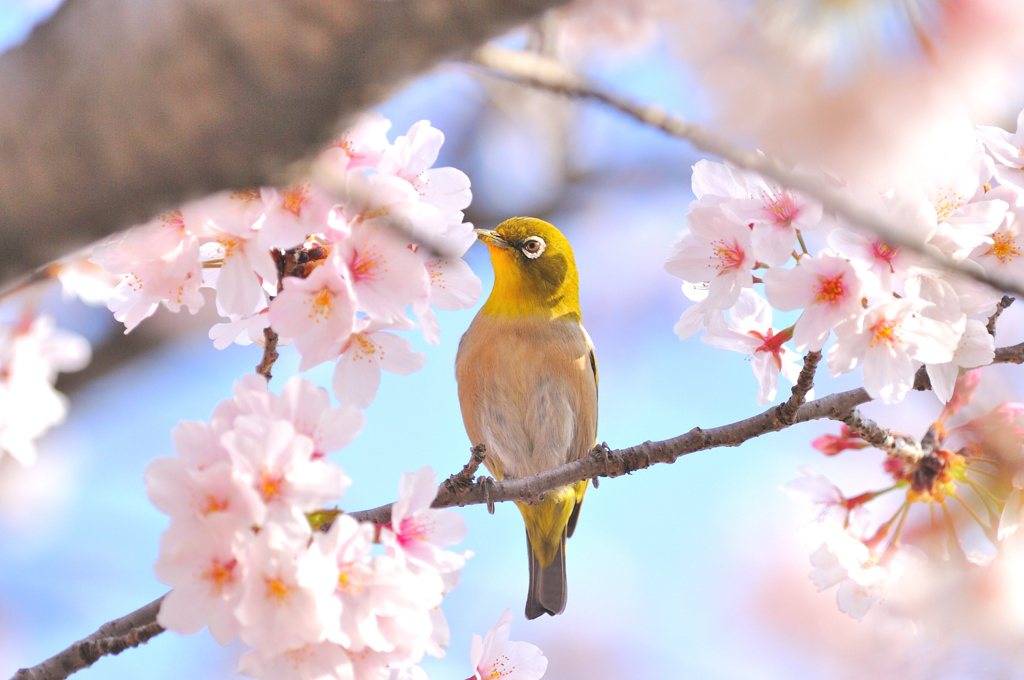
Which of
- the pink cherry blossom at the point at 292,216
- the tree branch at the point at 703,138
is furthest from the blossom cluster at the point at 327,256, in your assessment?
the tree branch at the point at 703,138

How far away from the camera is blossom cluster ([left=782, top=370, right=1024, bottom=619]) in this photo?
97.6 inches

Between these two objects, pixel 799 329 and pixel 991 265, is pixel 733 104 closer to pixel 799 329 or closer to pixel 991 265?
pixel 799 329

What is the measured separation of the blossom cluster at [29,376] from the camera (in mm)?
2559

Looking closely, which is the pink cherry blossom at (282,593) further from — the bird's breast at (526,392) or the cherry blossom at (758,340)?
the bird's breast at (526,392)

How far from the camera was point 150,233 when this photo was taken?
69.0 inches

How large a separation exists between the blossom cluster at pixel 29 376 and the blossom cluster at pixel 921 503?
2.40 meters

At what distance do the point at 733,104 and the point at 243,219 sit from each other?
3.33ft

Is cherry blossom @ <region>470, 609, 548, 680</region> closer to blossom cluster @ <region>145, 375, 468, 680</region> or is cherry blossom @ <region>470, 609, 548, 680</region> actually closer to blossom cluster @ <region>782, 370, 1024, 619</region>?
blossom cluster @ <region>145, 375, 468, 680</region>

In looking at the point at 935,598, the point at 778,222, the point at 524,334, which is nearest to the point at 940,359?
the point at 778,222

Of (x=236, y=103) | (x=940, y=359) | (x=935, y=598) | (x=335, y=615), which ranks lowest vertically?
(x=335, y=615)

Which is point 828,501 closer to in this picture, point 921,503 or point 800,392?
point 921,503

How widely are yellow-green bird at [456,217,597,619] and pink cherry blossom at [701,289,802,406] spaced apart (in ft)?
4.75

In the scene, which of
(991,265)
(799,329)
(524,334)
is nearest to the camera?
(799,329)

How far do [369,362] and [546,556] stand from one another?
244 cm
